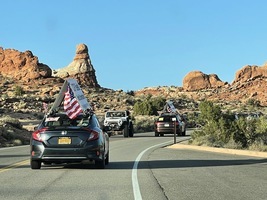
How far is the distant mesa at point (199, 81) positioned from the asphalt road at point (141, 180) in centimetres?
12487

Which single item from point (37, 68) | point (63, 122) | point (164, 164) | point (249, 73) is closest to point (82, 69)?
point (37, 68)

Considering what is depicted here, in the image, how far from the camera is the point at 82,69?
122 m

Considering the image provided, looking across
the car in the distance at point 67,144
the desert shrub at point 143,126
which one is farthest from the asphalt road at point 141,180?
the desert shrub at point 143,126

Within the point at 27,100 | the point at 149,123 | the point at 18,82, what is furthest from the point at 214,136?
the point at 18,82

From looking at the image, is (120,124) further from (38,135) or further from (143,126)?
(38,135)

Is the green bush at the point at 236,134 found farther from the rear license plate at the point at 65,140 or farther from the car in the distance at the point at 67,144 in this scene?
the rear license plate at the point at 65,140

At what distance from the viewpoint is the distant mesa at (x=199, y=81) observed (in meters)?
142

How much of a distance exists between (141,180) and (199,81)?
132 m

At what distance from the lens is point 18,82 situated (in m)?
109

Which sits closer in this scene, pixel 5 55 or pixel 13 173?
pixel 13 173

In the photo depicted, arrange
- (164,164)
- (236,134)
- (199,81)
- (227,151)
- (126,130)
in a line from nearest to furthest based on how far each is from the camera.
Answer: (164,164) < (227,151) < (236,134) < (126,130) < (199,81)

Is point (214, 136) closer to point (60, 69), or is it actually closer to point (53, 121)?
point (53, 121)

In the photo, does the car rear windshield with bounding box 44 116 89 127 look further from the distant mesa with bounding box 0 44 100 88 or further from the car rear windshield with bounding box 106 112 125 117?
the distant mesa with bounding box 0 44 100 88

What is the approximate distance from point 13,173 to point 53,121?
Answer: 193 centimetres
